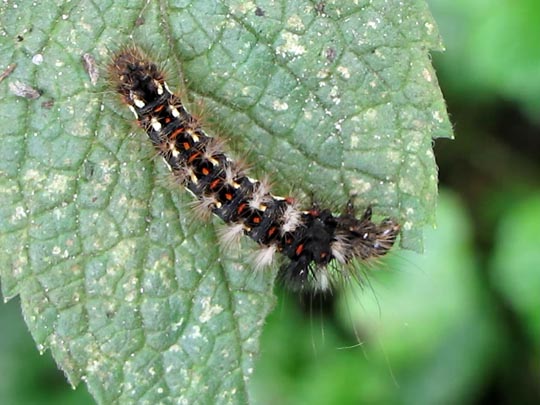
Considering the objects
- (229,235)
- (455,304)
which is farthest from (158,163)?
(455,304)

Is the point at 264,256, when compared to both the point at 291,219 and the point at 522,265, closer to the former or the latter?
the point at 291,219

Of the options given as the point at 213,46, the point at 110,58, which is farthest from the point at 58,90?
the point at 213,46

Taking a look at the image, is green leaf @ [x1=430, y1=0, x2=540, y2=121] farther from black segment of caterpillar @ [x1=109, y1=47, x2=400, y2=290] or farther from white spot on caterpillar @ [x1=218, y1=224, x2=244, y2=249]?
white spot on caterpillar @ [x1=218, y1=224, x2=244, y2=249]

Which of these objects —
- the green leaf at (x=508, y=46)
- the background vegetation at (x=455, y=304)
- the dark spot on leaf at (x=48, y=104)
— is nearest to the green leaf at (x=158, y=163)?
the dark spot on leaf at (x=48, y=104)

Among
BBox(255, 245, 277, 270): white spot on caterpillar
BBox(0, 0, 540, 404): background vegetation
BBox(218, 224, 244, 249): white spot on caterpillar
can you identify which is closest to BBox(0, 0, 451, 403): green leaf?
BBox(218, 224, 244, 249): white spot on caterpillar

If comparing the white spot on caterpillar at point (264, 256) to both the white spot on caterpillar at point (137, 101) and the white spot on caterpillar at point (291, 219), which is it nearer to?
the white spot on caterpillar at point (291, 219)

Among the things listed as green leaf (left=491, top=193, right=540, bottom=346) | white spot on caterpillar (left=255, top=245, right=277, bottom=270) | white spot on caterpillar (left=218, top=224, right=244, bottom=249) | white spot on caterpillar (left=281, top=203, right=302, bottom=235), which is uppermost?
white spot on caterpillar (left=218, top=224, right=244, bottom=249)

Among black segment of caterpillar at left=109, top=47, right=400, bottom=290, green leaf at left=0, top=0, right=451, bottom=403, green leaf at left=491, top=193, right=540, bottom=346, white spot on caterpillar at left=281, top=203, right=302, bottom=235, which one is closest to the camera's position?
green leaf at left=0, top=0, right=451, bottom=403
